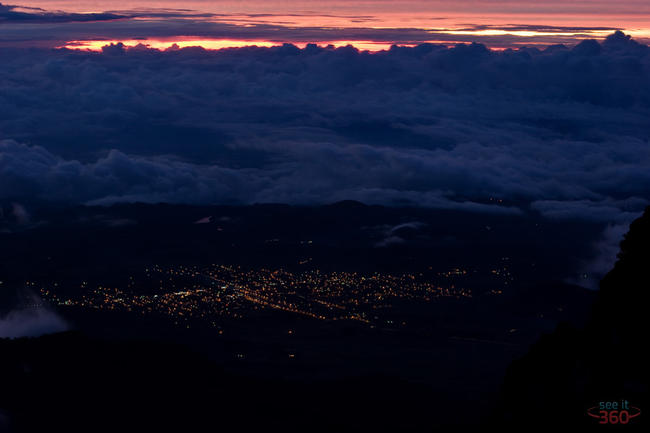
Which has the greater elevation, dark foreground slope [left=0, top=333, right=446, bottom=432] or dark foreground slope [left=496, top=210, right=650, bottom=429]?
dark foreground slope [left=496, top=210, right=650, bottom=429]

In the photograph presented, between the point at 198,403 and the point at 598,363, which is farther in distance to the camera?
the point at 198,403

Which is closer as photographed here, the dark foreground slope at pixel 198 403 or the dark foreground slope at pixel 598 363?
the dark foreground slope at pixel 598 363

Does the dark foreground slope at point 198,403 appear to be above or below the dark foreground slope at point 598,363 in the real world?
below

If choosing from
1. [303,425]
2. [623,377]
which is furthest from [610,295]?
[303,425]

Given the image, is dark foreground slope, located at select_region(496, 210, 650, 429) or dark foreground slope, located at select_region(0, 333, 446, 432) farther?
dark foreground slope, located at select_region(0, 333, 446, 432)

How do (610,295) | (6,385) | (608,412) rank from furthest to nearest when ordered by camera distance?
(6,385) → (610,295) → (608,412)

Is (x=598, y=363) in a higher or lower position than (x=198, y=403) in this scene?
higher

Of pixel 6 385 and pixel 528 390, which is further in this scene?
pixel 6 385

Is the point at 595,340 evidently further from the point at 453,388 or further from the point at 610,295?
the point at 453,388
